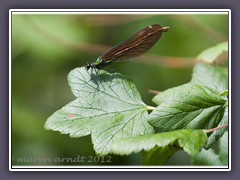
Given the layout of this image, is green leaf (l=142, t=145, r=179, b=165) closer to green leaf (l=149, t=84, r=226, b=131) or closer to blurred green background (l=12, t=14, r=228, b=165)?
green leaf (l=149, t=84, r=226, b=131)

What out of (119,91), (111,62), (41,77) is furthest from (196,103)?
(41,77)

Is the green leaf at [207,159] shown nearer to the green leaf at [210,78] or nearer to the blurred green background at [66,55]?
the green leaf at [210,78]

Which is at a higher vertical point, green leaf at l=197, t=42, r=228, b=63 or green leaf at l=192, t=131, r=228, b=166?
green leaf at l=197, t=42, r=228, b=63

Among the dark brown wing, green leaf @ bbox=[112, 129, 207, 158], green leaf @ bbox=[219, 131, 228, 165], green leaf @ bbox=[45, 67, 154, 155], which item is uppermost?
the dark brown wing

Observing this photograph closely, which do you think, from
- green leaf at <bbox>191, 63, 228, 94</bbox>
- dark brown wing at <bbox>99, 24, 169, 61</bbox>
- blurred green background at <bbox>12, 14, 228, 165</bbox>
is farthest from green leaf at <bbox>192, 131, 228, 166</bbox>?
blurred green background at <bbox>12, 14, 228, 165</bbox>

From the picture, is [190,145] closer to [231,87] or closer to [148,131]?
[148,131]
